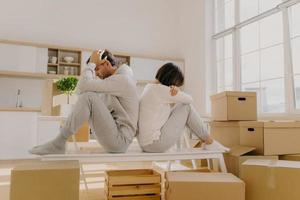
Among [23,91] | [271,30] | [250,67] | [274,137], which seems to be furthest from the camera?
[23,91]

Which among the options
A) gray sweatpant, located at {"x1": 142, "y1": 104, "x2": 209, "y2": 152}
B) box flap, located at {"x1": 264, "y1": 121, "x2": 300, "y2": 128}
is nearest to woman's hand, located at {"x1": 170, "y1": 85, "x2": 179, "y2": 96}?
gray sweatpant, located at {"x1": 142, "y1": 104, "x2": 209, "y2": 152}

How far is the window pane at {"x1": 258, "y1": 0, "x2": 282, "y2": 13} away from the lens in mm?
3452

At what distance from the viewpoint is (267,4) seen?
3617 millimetres

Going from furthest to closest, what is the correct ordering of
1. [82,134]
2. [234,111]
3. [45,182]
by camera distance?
[82,134] → [234,111] → [45,182]

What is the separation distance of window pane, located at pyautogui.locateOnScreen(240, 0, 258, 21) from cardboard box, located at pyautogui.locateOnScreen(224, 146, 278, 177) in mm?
2417

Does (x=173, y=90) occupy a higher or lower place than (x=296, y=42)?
lower

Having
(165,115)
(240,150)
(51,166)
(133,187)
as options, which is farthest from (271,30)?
(51,166)

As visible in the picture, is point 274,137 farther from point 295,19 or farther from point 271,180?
point 295,19

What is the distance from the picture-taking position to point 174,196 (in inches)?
60.9

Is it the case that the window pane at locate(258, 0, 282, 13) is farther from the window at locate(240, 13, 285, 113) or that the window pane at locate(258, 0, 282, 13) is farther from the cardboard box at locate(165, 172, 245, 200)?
the cardboard box at locate(165, 172, 245, 200)

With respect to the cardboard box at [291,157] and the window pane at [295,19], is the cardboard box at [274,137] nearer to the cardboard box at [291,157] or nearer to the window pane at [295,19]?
the cardboard box at [291,157]

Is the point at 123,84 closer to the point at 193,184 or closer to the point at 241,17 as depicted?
the point at 193,184

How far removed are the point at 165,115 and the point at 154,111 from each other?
9cm

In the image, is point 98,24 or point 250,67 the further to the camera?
point 98,24
